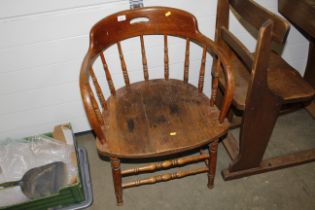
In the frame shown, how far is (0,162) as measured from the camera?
60.9 inches

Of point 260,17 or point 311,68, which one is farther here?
point 311,68

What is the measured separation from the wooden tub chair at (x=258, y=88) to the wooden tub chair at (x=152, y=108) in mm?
102

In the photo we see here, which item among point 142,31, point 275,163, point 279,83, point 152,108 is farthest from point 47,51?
point 275,163

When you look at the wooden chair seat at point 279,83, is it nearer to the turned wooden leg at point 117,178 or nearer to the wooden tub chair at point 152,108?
the wooden tub chair at point 152,108

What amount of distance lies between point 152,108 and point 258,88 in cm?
46

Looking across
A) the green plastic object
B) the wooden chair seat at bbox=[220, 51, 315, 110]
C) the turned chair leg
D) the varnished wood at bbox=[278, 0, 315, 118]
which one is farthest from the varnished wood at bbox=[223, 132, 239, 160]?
the green plastic object

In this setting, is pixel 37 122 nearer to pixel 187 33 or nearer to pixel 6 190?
pixel 6 190

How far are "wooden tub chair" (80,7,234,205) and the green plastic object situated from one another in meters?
0.19

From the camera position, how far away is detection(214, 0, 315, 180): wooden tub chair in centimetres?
107

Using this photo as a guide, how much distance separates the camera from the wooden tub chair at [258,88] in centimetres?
107

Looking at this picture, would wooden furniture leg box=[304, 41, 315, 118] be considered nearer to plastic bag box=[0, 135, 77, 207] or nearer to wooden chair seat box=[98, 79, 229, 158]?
wooden chair seat box=[98, 79, 229, 158]

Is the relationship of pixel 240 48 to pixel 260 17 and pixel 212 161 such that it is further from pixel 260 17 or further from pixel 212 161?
pixel 212 161

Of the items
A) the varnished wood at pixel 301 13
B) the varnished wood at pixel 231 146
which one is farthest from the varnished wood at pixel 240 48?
the varnished wood at pixel 231 146

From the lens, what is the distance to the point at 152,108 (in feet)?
4.49
